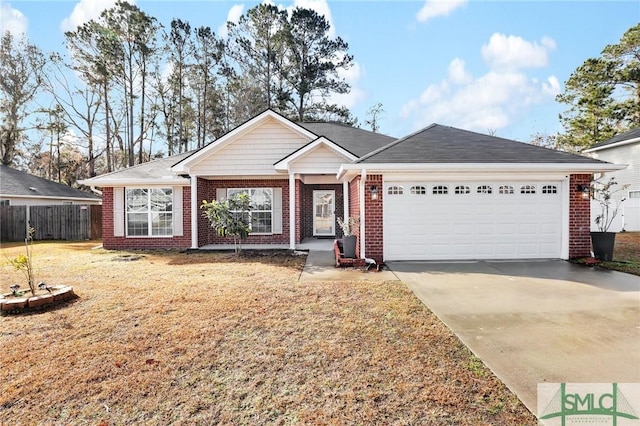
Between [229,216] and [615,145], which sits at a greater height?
[615,145]

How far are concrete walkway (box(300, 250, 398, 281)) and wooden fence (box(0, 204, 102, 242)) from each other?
1515 cm

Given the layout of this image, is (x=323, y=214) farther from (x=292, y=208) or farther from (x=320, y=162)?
(x=320, y=162)

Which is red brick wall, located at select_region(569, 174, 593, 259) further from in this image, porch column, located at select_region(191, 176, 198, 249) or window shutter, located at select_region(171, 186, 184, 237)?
window shutter, located at select_region(171, 186, 184, 237)

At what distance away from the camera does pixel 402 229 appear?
9.12 m

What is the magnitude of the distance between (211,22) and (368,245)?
24942 millimetres

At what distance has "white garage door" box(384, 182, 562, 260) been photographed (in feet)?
29.8

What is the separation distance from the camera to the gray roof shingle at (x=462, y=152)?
8695 millimetres

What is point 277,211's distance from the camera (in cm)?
1339

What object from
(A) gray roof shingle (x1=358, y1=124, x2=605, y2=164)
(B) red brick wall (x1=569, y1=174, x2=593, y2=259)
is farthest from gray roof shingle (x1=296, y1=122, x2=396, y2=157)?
(B) red brick wall (x1=569, y1=174, x2=593, y2=259)

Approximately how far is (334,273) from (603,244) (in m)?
7.36

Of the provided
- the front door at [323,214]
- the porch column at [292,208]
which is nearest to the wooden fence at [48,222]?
the front door at [323,214]

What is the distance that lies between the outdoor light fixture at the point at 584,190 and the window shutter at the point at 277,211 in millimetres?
9826
